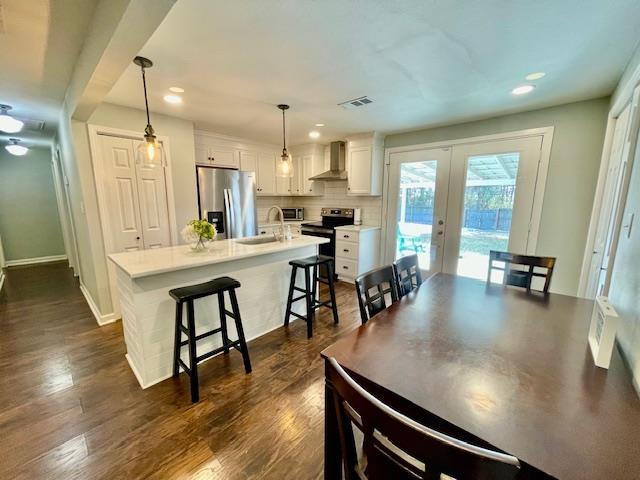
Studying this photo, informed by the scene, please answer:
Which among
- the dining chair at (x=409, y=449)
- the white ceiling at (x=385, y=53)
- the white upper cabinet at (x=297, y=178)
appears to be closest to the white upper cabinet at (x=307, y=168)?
the white upper cabinet at (x=297, y=178)

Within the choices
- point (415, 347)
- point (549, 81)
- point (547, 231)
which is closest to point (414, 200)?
point (547, 231)

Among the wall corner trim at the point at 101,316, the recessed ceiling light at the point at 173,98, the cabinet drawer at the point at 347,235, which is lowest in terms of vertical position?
the wall corner trim at the point at 101,316

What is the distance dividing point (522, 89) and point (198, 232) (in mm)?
3145

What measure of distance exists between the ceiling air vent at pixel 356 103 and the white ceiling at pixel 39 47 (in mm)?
1982

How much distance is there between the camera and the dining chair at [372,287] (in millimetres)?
1404

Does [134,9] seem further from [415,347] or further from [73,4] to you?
[415,347]

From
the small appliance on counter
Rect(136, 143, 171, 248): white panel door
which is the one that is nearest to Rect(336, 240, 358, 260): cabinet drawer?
the small appliance on counter

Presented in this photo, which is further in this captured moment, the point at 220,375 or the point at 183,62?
the point at 220,375

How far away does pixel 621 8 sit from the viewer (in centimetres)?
130

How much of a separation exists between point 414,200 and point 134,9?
3580 mm

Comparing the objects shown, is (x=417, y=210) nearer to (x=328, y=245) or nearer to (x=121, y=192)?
(x=328, y=245)

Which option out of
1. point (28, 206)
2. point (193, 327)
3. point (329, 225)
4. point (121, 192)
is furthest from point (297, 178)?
point (28, 206)

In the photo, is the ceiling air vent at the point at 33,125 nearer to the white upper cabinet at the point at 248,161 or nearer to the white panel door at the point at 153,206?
the white panel door at the point at 153,206

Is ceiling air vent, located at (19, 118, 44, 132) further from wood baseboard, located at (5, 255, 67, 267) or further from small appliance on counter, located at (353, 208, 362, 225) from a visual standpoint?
small appliance on counter, located at (353, 208, 362, 225)
